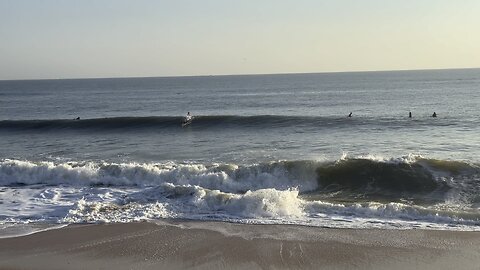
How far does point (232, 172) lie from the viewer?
16062mm

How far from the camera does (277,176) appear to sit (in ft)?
53.0

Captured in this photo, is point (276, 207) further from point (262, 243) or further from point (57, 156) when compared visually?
point (57, 156)

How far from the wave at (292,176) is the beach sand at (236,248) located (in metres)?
4.53

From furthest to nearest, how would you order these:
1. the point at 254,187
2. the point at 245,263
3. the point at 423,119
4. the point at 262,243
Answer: the point at 423,119, the point at 254,187, the point at 262,243, the point at 245,263

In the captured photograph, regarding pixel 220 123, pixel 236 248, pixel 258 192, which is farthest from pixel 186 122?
pixel 236 248

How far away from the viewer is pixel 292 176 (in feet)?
53.0

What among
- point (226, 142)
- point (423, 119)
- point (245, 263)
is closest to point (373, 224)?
point (245, 263)

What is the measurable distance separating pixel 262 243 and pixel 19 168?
36.2 feet

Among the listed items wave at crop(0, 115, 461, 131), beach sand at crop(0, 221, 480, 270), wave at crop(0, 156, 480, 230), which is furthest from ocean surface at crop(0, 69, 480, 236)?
wave at crop(0, 115, 461, 131)

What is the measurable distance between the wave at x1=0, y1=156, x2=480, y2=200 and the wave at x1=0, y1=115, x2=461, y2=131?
519 inches

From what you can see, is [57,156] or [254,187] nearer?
[254,187]

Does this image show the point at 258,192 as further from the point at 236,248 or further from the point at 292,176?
the point at 292,176

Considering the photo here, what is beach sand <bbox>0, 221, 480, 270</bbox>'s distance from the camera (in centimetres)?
868

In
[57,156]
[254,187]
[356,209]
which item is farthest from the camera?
[57,156]
